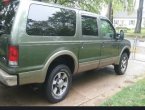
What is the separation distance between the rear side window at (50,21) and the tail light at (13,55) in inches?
16.0

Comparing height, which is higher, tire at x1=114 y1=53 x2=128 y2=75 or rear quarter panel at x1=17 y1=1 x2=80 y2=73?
rear quarter panel at x1=17 y1=1 x2=80 y2=73

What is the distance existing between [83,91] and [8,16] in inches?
103

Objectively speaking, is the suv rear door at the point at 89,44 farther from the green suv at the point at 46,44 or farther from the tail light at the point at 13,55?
the tail light at the point at 13,55

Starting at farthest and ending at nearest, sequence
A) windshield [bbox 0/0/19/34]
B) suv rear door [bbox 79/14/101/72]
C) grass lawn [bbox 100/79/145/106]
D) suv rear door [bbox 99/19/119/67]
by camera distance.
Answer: suv rear door [bbox 99/19/119/67] → suv rear door [bbox 79/14/101/72] → grass lawn [bbox 100/79/145/106] → windshield [bbox 0/0/19/34]

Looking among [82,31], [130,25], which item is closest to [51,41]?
[82,31]

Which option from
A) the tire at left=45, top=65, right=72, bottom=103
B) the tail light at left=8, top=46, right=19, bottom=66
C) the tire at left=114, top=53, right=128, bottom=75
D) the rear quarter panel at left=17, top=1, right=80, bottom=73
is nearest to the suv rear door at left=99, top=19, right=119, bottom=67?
the tire at left=114, top=53, right=128, bottom=75

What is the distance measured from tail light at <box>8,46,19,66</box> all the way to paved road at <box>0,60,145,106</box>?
1128mm

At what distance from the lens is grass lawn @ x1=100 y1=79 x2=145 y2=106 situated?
16.0 ft

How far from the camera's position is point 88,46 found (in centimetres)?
579

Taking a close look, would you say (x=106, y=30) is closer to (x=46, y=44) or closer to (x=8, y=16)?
(x=46, y=44)

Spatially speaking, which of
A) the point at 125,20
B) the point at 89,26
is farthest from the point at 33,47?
the point at 125,20

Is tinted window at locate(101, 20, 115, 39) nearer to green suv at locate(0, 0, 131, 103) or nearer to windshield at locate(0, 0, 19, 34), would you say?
green suv at locate(0, 0, 131, 103)

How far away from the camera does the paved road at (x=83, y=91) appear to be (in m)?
5.05

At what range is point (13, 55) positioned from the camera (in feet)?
13.5
